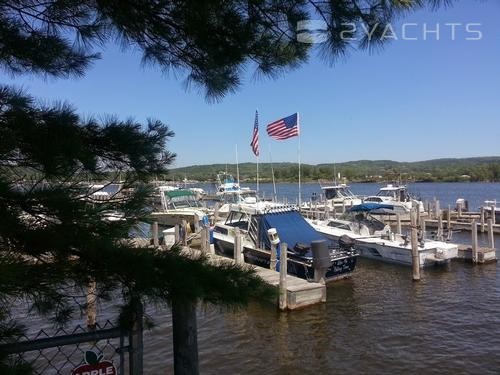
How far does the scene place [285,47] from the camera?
379 centimetres

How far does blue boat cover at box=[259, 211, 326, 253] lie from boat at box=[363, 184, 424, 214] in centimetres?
1648

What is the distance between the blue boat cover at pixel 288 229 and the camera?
54.6ft

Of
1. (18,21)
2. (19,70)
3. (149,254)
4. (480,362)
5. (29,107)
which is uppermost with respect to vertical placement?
(18,21)

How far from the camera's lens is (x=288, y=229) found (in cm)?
1702

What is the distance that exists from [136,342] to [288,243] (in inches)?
548

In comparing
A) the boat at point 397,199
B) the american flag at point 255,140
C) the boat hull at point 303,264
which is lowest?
the boat hull at point 303,264

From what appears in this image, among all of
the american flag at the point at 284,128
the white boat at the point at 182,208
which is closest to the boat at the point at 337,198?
the white boat at the point at 182,208

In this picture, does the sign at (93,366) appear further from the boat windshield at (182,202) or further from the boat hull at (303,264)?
the boat windshield at (182,202)

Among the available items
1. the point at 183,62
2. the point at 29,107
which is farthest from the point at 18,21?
the point at 183,62

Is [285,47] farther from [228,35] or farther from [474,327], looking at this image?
[474,327]

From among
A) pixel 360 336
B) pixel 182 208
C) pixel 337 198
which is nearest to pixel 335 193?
pixel 337 198

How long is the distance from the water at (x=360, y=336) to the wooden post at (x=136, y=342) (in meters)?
6.65

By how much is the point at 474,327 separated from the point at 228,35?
10935 mm

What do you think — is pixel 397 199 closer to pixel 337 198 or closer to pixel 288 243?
pixel 337 198
